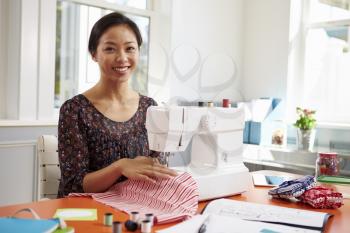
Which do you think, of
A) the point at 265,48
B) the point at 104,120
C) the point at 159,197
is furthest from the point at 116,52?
the point at 265,48

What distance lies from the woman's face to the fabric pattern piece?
0.81m

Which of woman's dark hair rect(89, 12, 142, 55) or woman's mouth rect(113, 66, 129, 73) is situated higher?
woman's dark hair rect(89, 12, 142, 55)

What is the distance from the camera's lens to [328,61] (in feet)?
11.5

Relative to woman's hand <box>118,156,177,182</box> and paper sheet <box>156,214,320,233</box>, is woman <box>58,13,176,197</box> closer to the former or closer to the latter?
woman's hand <box>118,156,177,182</box>

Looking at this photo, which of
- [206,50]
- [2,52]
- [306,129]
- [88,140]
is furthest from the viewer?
[206,50]

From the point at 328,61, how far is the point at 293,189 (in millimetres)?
2351

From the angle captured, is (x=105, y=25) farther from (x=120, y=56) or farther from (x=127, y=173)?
(x=127, y=173)

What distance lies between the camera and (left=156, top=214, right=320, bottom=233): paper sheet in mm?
1068

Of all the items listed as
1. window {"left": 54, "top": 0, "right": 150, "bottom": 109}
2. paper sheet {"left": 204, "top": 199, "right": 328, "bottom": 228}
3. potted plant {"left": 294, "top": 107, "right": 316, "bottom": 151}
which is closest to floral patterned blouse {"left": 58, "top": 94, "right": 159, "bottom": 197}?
paper sheet {"left": 204, "top": 199, "right": 328, "bottom": 228}

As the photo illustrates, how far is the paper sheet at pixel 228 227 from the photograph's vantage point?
1068 mm

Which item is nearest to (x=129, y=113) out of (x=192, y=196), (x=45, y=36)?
(x=192, y=196)

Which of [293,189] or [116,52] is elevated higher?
[116,52]

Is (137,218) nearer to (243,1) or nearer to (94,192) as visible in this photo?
(94,192)

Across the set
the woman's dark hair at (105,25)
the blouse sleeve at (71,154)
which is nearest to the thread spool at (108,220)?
the blouse sleeve at (71,154)
